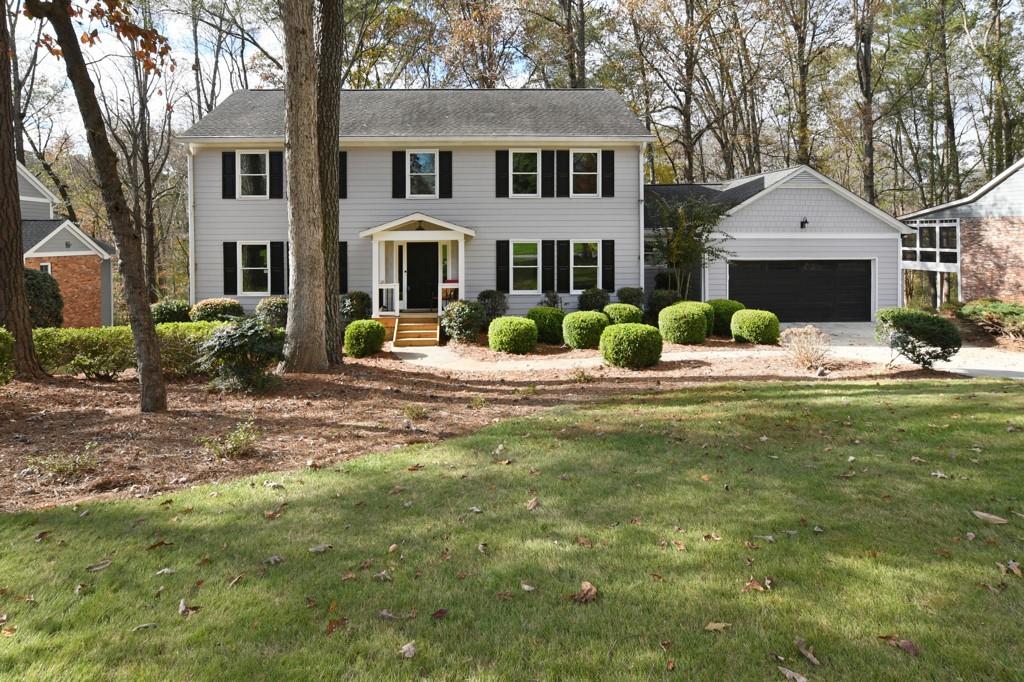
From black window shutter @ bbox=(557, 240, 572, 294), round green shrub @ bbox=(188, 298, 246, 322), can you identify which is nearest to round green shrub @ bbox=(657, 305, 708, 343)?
black window shutter @ bbox=(557, 240, 572, 294)

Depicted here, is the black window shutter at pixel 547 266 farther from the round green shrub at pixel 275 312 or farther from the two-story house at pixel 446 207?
the round green shrub at pixel 275 312

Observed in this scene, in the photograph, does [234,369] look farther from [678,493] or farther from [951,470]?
[951,470]

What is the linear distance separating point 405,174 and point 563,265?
16.7 ft

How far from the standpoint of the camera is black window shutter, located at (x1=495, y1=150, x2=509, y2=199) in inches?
798

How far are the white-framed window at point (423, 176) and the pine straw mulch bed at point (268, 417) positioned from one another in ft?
29.9

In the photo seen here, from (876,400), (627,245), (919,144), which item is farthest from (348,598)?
(919,144)

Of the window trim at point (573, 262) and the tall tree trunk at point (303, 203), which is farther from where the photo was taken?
the window trim at point (573, 262)

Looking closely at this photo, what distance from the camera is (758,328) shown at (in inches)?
643

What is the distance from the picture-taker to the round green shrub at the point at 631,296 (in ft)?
64.7

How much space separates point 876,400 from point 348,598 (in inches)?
292

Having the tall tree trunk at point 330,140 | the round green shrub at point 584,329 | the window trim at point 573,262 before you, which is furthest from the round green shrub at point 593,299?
the tall tree trunk at point 330,140

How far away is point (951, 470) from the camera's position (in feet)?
19.0

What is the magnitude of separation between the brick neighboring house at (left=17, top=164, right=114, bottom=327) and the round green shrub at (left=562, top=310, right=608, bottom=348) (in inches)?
558

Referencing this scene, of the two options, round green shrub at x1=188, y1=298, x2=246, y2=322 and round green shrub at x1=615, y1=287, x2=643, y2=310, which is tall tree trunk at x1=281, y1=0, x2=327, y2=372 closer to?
round green shrub at x1=188, y1=298, x2=246, y2=322
